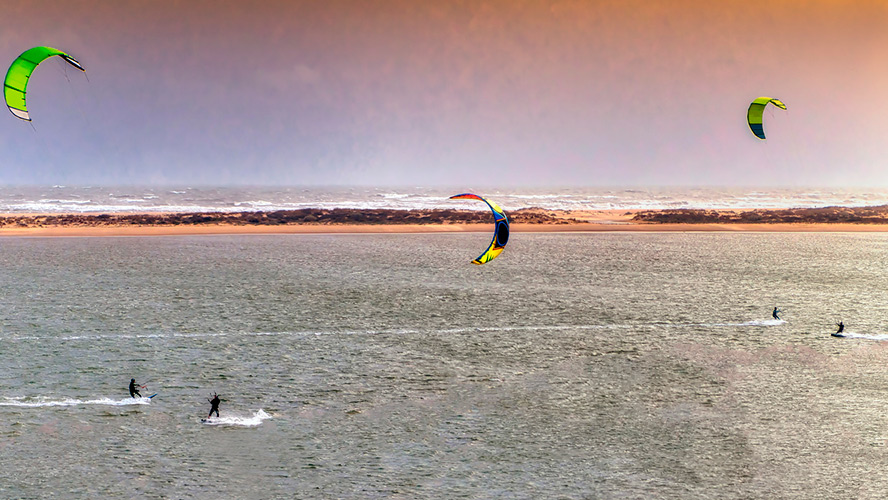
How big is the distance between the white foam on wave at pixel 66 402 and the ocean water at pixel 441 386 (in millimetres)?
61

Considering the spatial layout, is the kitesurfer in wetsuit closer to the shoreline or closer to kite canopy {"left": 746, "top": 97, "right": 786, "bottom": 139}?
kite canopy {"left": 746, "top": 97, "right": 786, "bottom": 139}

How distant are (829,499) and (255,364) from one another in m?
12.2

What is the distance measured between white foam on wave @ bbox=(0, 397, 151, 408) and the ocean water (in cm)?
6

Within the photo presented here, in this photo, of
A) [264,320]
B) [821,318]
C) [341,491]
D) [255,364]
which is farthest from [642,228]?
[341,491]

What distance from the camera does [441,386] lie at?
1515cm

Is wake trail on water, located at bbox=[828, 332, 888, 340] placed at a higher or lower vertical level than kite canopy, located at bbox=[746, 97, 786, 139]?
lower

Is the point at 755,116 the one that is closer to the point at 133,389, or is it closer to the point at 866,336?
the point at 866,336

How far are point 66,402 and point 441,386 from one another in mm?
7577

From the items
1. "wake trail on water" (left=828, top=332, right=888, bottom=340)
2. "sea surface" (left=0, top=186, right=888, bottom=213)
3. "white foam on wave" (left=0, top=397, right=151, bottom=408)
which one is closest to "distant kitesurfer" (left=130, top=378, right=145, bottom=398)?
"white foam on wave" (left=0, top=397, right=151, bottom=408)

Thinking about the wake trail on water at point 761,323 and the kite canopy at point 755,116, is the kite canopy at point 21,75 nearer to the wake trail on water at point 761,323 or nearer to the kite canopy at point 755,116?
the wake trail on water at point 761,323

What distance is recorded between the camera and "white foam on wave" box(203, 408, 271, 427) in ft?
42.0

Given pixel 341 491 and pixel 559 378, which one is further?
pixel 559 378

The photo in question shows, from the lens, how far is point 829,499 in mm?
10250

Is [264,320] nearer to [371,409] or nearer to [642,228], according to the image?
[371,409]
